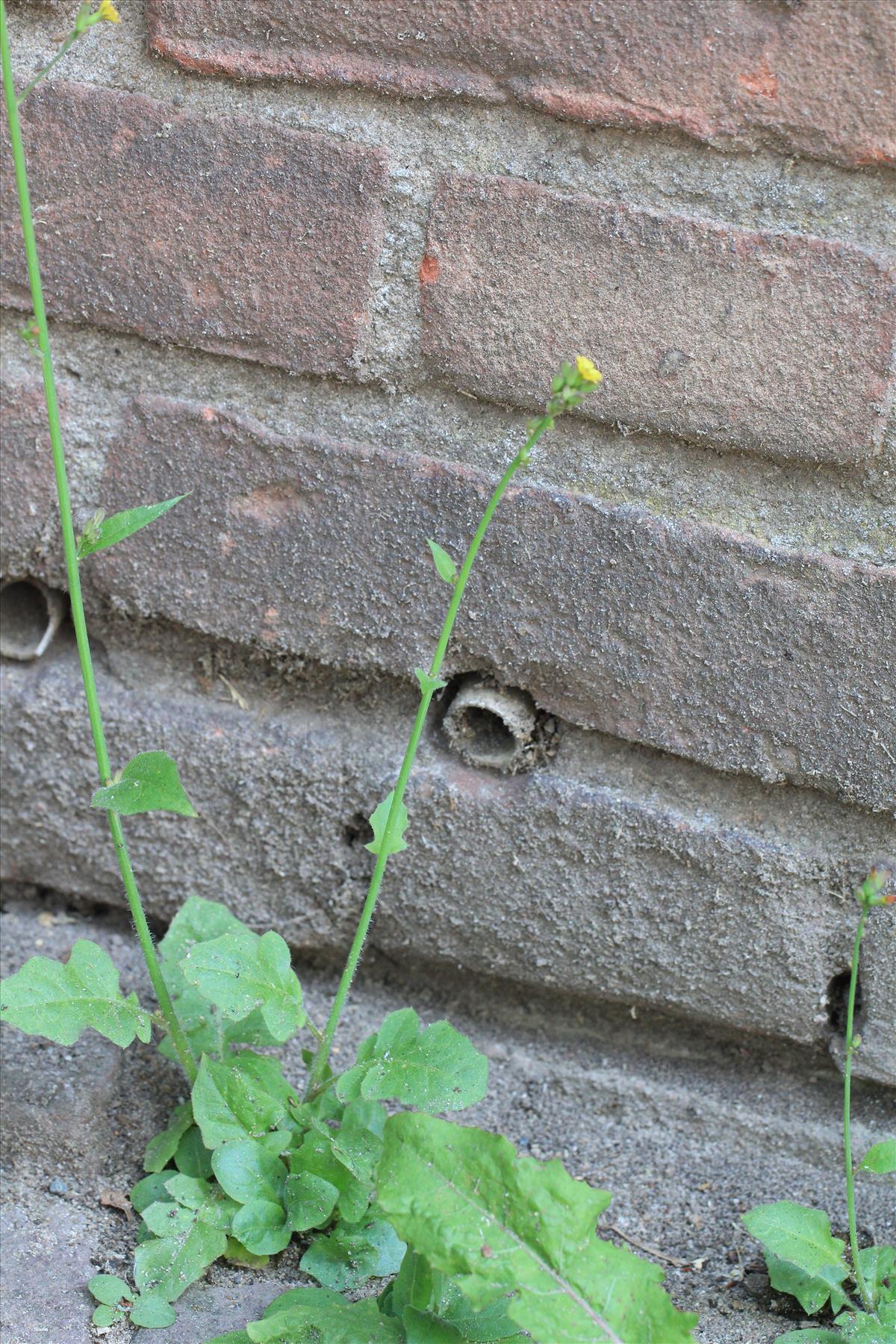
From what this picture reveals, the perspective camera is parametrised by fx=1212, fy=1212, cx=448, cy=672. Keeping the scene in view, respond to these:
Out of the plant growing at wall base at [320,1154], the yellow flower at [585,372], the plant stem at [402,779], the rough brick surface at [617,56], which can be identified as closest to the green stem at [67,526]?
the plant growing at wall base at [320,1154]

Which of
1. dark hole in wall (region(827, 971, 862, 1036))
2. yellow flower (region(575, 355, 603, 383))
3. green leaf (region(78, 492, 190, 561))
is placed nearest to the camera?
yellow flower (region(575, 355, 603, 383))

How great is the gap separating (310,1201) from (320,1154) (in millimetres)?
34

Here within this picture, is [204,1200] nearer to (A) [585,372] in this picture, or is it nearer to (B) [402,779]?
(B) [402,779]

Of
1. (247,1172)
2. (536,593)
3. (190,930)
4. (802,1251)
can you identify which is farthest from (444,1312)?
(536,593)

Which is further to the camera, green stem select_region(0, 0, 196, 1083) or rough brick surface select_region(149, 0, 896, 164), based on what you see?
rough brick surface select_region(149, 0, 896, 164)

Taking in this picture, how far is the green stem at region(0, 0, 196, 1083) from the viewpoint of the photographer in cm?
75

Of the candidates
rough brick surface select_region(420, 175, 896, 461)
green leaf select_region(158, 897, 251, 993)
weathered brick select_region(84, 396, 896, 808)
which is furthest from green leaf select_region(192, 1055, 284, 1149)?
rough brick surface select_region(420, 175, 896, 461)

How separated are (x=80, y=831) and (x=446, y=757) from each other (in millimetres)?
377

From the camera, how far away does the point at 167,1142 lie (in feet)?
3.33

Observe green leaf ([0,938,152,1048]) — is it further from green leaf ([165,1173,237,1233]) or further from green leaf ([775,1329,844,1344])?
green leaf ([775,1329,844,1344])

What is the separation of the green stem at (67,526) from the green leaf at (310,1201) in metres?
0.12

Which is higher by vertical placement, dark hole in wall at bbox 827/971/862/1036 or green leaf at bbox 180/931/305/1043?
dark hole in wall at bbox 827/971/862/1036

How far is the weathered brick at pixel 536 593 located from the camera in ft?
3.36

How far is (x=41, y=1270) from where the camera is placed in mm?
940
